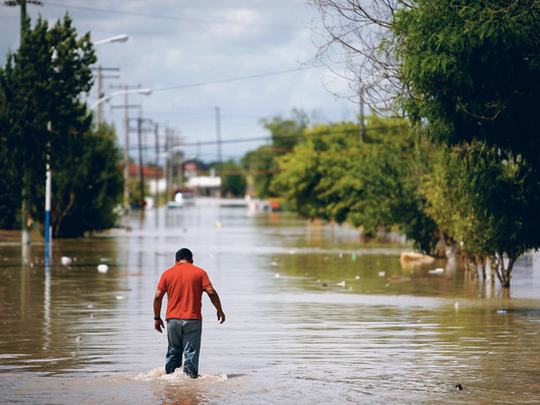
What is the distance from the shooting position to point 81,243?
46625mm

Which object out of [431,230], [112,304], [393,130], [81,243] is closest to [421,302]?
[112,304]

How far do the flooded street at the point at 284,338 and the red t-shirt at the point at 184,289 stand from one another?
767mm

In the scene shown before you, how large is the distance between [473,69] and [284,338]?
5.13 meters

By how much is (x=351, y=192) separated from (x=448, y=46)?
45.4 metres

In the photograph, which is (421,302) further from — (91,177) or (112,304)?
(91,177)

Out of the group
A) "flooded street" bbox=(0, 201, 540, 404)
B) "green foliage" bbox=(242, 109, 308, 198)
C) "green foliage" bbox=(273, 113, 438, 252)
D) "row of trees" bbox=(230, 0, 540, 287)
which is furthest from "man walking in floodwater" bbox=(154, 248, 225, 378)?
"green foliage" bbox=(242, 109, 308, 198)

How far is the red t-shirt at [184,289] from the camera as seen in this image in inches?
440

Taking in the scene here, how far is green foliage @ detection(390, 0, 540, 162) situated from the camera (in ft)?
50.0

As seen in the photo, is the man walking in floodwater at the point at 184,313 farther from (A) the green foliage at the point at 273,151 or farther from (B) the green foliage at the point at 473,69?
(A) the green foliage at the point at 273,151

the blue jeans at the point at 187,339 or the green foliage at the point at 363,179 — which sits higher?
the green foliage at the point at 363,179

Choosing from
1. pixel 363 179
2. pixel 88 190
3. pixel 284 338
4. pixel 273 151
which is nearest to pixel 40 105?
pixel 363 179

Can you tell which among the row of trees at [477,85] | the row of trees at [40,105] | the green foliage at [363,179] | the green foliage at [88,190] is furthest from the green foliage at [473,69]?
the green foliage at [88,190]

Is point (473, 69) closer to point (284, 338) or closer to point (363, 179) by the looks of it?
point (284, 338)

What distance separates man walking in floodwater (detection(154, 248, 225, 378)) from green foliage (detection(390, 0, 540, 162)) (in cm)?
610
